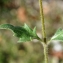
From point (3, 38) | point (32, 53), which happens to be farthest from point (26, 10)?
point (32, 53)

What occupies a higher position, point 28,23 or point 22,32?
point 28,23

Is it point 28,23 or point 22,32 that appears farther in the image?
A: point 28,23

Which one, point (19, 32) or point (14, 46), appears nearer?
point (19, 32)

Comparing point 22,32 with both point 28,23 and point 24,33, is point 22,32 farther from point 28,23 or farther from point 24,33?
point 28,23

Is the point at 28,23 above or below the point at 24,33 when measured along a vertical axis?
above

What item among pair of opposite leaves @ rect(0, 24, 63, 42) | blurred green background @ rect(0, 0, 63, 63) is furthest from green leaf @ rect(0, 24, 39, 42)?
blurred green background @ rect(0, 0, 63, 63)

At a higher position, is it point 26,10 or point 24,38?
point 26,10

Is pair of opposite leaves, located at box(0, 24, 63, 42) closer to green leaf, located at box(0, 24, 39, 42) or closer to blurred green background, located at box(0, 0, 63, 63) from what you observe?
green leaf, located at box(0, 24, 39, 42)

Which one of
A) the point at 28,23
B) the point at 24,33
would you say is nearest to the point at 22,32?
the point at 24,33

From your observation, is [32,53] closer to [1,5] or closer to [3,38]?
[3,38]
